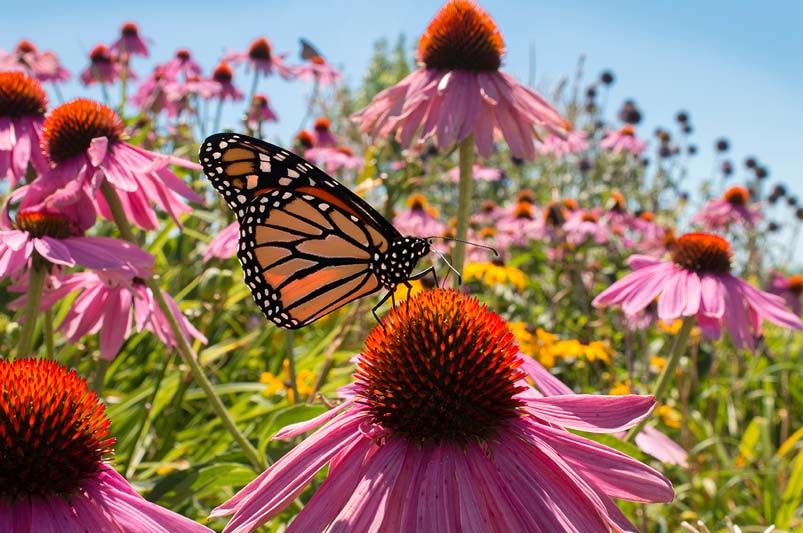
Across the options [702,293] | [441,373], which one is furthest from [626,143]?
[441,373]

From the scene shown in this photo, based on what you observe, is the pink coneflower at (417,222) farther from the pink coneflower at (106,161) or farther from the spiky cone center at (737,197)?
the pink coneflower at (106,161)

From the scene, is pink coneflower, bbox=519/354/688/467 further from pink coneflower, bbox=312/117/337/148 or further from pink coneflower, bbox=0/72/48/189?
pink coneflower, bbox=312/117/337/148

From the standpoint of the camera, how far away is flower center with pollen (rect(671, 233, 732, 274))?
2.48m

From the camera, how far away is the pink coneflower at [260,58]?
712 cm

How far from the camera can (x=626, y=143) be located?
26.1 feet

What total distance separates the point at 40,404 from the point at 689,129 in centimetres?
991

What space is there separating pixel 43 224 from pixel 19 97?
0.82 metres

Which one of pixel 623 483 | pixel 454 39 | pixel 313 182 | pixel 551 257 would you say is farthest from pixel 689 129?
pixel 623 483

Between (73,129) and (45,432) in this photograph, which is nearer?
(45,432)

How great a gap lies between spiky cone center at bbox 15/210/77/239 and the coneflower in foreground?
977 millimetres

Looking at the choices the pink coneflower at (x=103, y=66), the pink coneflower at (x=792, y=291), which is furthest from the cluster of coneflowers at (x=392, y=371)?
the pink coneflower at (x=103, y=66)

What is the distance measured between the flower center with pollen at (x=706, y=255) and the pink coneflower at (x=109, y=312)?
162 centimetres

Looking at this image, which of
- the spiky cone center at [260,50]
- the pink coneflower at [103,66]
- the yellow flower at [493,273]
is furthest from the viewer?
the pink coneflower at [103,66]

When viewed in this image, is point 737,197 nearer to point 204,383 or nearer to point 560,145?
point 560,145
